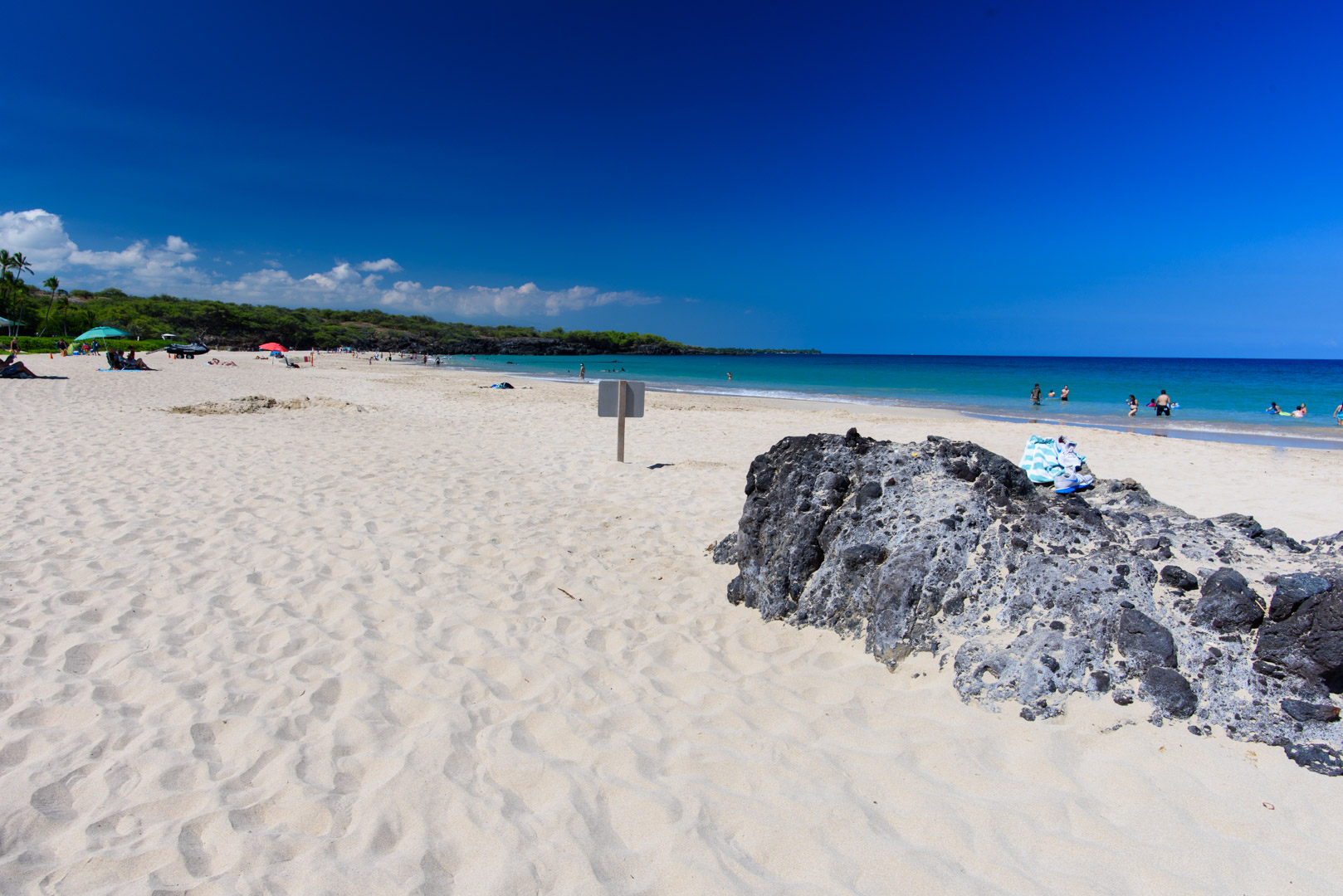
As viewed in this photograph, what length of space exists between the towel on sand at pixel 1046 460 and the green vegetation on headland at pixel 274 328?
58417 millimetres

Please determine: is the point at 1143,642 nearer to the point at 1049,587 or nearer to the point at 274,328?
the point at 1049,587

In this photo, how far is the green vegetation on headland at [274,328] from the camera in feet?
202

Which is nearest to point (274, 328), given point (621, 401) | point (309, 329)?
point (309, 329)

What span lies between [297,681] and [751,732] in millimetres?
2447

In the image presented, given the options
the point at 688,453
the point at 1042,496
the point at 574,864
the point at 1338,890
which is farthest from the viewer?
the point at 688,453

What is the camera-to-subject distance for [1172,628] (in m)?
2.95

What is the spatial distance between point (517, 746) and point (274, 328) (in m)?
113

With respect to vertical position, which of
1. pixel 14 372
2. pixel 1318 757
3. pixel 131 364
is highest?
pixel 131 364

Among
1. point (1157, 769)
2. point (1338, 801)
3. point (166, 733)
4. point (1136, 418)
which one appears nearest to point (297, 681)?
point (166, 733)

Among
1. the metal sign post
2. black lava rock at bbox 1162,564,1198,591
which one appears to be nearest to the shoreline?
the metal sign post

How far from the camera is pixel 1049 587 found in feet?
10.7

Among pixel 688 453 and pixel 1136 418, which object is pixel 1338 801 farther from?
pixel 1136 418

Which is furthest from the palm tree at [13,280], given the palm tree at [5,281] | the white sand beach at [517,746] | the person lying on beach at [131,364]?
the white sand beach at [517,746]

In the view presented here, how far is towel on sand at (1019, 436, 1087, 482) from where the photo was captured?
540cm
